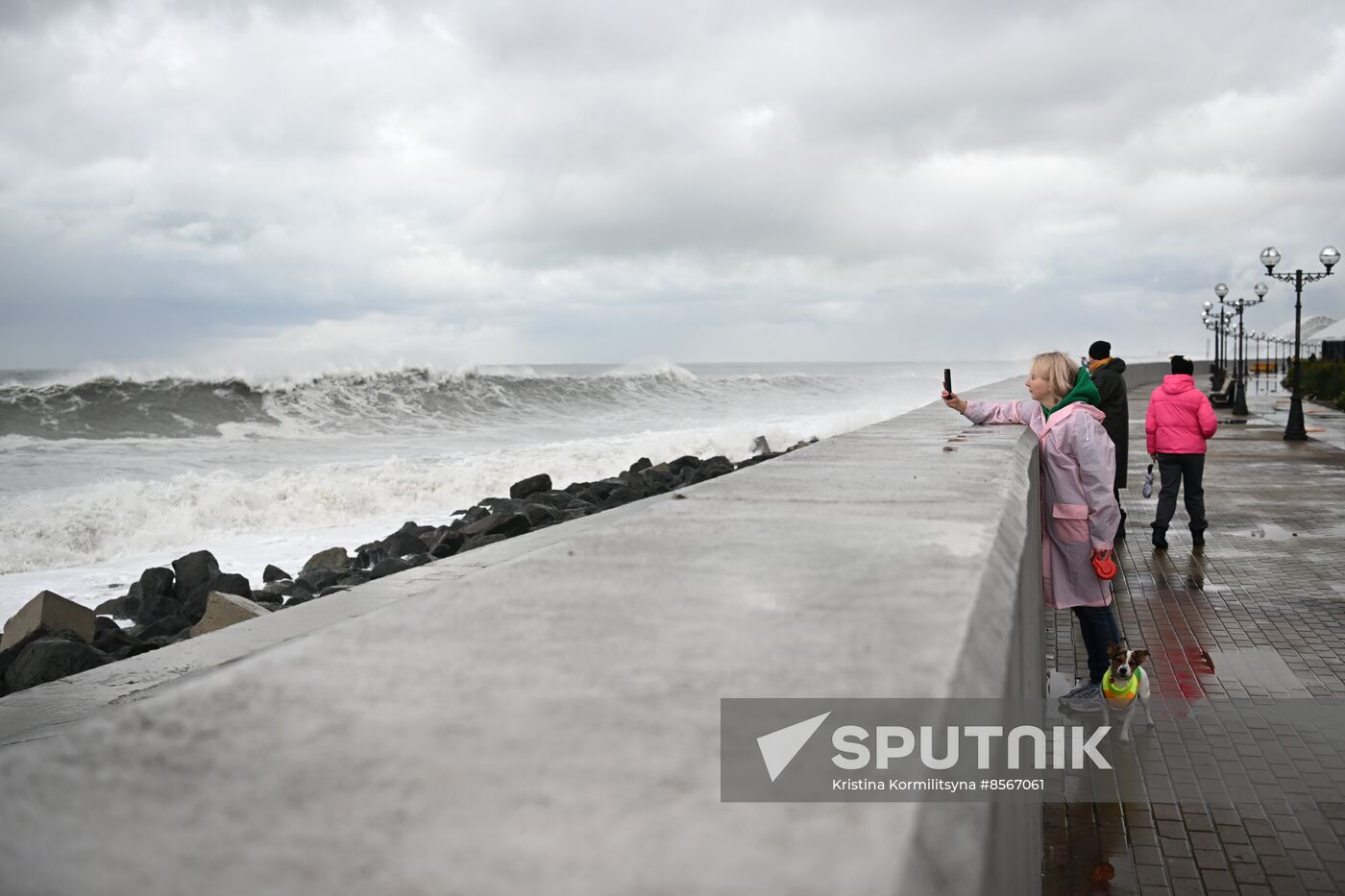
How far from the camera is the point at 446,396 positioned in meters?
42.4

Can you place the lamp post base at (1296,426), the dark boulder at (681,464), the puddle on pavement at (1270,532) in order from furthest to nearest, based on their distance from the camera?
the dark boulder at (681,464), the lamp post base at (1296,426), the puddle on pavement at (1270,532)

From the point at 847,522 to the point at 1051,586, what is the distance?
311cm

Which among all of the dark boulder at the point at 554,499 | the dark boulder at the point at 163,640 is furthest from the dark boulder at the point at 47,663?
the dark boulder at the point at 554,499

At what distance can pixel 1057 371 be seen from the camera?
5211 millimetres

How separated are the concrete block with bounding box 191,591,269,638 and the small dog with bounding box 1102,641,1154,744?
6.72 m

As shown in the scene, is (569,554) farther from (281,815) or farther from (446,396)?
(446,396)

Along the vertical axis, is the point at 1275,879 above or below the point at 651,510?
below

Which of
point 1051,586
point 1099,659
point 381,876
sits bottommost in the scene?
point 1099,659

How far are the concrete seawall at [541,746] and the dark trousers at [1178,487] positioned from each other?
8703 mm

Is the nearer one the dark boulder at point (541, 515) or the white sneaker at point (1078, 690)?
the white sneaker at point (1078, 690)

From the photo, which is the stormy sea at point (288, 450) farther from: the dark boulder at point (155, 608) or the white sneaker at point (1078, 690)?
the white sneaker at point (1078, 690)

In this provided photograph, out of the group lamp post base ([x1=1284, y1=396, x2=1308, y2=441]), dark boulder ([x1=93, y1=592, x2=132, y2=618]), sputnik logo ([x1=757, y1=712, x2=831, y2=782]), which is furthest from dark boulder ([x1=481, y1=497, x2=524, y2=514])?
lamp post base ([x1=1284, y1=396, x2=1308, y2=441])

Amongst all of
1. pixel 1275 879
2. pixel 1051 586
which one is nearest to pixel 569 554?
pixel 1275 879

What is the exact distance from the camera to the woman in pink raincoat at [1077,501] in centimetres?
472
